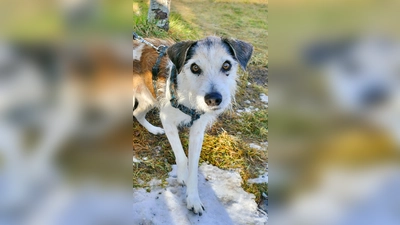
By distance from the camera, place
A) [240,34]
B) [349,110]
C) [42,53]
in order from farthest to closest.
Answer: [240,34] < [349,110] < [42,53]

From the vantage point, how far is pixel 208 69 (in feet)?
6.30

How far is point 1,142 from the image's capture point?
0.97m

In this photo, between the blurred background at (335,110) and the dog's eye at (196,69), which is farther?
the dog's eye at (196,69)

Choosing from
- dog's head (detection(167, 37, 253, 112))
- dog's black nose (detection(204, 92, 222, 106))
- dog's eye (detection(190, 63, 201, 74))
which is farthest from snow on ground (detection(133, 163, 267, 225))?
dog's eye (detection(190, 63, 201, 74))

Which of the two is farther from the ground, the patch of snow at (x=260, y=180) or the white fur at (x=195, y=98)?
the white fur at (x=195, y=98)

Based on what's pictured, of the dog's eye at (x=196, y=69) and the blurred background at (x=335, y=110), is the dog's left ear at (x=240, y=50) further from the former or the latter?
the blurred background at (x=335, y=110)

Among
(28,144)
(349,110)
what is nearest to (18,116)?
(28,144)

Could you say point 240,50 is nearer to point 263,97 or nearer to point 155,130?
point 155,130

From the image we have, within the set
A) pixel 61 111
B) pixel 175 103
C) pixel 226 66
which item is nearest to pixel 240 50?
pixel 226 66

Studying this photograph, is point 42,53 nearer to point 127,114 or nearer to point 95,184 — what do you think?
point 127,114

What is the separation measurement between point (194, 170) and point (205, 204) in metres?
0.25

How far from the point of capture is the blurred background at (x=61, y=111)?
952 millimetres

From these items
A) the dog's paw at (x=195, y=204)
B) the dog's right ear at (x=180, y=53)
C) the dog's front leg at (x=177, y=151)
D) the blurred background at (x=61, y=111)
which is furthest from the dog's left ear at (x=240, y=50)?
the blurred background at (x=61, y=111)

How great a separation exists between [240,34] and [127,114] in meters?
4.34
